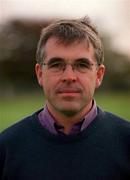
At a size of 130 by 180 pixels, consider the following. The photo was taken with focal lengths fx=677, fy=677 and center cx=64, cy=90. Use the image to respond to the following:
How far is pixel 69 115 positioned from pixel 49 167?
315 millimetres

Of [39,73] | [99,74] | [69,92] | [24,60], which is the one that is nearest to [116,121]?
[99,74]

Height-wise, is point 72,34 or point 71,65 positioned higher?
point 72,34

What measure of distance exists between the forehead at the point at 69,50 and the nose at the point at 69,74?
0.21 ft

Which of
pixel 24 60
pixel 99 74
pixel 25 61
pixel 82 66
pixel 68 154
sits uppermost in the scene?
pixel 82 66

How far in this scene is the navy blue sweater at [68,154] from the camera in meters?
3.81

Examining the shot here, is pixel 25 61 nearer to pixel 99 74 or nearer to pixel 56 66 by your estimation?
pixel 99 74

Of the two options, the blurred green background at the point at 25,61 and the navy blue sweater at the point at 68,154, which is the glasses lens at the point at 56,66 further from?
the blurred green background at the point at 25,61

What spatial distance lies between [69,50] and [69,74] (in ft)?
0.49

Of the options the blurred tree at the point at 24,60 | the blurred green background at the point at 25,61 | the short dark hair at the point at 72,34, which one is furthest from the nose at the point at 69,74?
the blurred tree at the point at 24,60

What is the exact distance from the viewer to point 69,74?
3746 mm

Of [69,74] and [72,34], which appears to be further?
[72,34]

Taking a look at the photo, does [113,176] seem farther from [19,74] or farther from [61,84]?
[19,74]

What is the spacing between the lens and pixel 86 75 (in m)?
3.81

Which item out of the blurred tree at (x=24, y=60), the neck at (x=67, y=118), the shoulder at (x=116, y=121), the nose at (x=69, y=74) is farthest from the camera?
the blurred tree at (x=24, y=60)
